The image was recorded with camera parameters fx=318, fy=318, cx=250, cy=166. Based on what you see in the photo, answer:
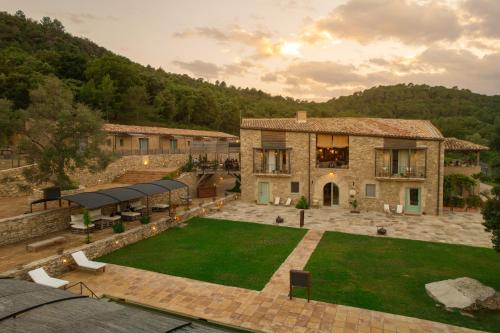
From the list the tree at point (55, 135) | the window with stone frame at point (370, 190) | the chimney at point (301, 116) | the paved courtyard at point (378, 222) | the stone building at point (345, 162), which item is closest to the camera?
the tree at point (55, 135)

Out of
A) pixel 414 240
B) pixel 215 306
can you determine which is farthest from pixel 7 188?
pixel 414 240

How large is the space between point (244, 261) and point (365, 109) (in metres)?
83.2

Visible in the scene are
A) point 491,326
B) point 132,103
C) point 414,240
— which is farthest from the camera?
point 132,103

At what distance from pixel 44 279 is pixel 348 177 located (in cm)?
2113

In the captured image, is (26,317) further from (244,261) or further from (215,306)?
(244,261)

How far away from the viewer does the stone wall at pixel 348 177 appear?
78.4 feet

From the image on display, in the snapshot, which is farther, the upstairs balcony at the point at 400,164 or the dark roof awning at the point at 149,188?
the upstairs balcony at the point at 400,164

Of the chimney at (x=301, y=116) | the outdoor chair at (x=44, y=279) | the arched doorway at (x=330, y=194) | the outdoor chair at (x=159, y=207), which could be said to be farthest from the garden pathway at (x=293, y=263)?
the chimney at (x=301, y=116)

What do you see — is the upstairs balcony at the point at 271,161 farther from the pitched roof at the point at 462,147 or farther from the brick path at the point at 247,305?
the brick path at the point at 247,305

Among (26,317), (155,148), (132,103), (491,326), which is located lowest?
(491,326)

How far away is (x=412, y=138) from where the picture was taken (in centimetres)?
2408

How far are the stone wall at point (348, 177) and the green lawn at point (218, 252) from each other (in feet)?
24.3

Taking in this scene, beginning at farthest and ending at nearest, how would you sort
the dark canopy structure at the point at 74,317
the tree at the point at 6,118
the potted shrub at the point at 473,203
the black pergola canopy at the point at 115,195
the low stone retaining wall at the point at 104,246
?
the potted shrub at the point at 473,203
the tree at the point at 6,118
the black pergola canopy at the point at 115,195
the low stone retaining wall at the point at 104,246
the dark canopy structure at the point at 74,317

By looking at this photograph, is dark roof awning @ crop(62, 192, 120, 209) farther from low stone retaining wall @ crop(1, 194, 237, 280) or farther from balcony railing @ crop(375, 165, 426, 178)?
balcony railing @ crop(375, 165, 426, 178)
